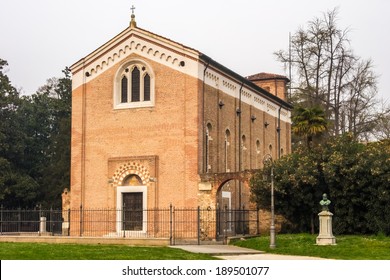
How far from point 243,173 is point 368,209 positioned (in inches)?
245

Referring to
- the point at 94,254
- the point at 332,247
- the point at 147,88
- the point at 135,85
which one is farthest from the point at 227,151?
the point at 94,254

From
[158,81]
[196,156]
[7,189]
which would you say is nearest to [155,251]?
[196,156]

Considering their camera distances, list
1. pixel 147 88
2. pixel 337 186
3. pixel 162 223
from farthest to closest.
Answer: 1. pixel 147 88
2. pixel 162 223
3. pixel 337 186

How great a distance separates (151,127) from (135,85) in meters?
2.54

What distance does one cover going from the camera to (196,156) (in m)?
35.4

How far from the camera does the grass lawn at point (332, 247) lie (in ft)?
85.1

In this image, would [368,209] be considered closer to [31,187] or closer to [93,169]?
[93,169]

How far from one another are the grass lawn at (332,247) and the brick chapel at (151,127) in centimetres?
468

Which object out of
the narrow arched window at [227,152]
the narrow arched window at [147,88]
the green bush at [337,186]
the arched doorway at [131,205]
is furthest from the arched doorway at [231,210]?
the narrow arched window at [147,88]

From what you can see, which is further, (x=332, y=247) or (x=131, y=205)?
(x=131, y=205)

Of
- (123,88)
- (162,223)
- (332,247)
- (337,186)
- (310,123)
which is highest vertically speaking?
(123,88)

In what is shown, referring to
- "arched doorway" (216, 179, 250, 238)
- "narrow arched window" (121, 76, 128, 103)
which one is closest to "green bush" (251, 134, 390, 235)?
"arched doorway" (216, 179, 250, 238)

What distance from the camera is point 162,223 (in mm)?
Result: 35438

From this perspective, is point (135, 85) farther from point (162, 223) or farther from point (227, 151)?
point (162, 223)
